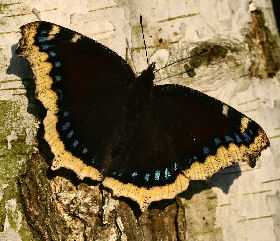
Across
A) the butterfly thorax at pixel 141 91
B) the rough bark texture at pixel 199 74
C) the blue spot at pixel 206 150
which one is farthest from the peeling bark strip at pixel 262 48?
the butterfly thorax at pixel 141 91

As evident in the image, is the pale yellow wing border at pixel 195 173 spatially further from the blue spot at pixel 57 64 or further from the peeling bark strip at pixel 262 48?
the blue spot at pixel 57 64

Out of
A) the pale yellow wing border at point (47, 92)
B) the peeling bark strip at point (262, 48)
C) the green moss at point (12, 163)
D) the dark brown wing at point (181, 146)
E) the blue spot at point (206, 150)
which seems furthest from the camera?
the peeling bark strip at point (262, 48)

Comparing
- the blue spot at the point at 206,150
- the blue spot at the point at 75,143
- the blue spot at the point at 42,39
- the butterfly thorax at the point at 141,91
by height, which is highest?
the blue spot at the point at 42,39

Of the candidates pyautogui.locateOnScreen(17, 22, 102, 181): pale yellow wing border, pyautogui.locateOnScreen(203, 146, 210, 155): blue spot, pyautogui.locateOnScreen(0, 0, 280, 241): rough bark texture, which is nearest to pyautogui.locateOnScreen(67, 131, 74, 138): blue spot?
pyautogui.locateOnScreen(17, 22, 102, 181): pale yellow wing border

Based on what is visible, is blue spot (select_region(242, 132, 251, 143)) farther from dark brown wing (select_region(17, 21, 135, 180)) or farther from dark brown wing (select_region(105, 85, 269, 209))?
dark brown wing (select_region(17, 21, 135, 180))

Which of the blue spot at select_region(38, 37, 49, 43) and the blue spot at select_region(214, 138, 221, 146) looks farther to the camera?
the blue spot at select_region(214, 138, 221, 146)

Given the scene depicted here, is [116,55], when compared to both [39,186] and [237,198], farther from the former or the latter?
[237,198]

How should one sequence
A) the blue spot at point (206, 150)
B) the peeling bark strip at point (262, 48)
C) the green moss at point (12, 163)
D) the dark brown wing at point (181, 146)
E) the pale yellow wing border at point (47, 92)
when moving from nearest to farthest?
the green moss at point (12, 163) < the pale yellow wing border at point (47, 92) < the dark brown wing at point (181, 146) < the blue spot at point (206, 150) < the peeling bark strip at point (262, 48)
